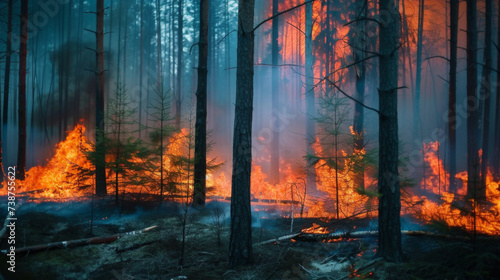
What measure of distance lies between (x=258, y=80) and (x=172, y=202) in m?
25.3

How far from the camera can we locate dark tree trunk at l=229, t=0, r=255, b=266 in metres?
5.98

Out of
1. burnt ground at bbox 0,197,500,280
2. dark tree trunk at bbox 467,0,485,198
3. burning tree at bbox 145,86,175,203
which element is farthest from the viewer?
dark tree trunk at bbox 467,0,485,198

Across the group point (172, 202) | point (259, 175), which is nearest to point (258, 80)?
point (259, 175)

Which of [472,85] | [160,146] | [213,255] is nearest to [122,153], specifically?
[160,146]

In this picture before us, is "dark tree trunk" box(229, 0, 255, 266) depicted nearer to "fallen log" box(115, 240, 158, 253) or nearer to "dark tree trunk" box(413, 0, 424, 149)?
"fallen log" box(115, 240, 158, 253)

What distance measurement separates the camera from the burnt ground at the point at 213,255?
15.1 feet

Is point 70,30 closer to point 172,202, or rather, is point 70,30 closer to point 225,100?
point 225,100

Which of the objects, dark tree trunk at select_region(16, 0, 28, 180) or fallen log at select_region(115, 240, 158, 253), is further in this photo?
dark tree trunk at select_region(16, 0, 28, 180)

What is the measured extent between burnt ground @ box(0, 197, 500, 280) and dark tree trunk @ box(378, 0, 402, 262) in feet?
1.45

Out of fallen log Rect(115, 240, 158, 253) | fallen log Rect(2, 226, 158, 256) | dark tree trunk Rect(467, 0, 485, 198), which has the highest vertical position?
dark tree trunk Rect(467, 0, 485, 198)

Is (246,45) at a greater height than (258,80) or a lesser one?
lesser

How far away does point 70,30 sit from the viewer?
99.1 ft

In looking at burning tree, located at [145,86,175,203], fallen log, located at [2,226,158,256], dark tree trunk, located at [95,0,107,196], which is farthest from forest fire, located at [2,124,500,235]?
fallen log, located at [2,226,158,256]

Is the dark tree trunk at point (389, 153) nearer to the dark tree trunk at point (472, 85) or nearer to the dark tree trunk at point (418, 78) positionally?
the dark tree trunk at point (472, 85)
